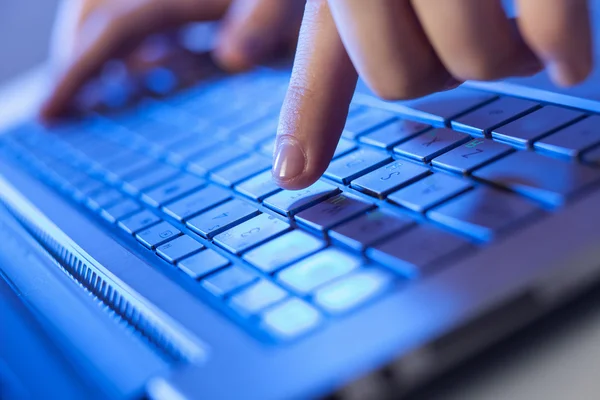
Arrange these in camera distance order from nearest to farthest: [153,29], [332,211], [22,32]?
[332,211], [153,29], [22,32]

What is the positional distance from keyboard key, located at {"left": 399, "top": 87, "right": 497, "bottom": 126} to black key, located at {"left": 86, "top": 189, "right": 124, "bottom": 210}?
277mm

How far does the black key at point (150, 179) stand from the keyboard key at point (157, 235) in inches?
4.3

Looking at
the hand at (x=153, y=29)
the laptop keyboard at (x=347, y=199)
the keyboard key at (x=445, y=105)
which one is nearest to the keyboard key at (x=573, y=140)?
the laptop keyboard at (x=347, y=199)

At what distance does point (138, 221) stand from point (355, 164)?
0.18m

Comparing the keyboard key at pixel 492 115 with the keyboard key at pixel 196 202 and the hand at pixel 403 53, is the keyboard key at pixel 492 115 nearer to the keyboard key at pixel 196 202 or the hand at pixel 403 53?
the hand at pixel 403 53

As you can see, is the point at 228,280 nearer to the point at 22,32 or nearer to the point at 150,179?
the point at 150,179

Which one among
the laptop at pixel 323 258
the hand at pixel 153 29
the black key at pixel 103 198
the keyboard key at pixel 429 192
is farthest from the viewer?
the hand at pixel 153 29

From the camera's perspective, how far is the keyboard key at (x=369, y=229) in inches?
15.3

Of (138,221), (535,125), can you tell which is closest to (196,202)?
(138,221)

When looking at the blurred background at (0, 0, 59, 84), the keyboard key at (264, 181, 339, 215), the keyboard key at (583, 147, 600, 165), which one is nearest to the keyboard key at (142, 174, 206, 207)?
the keyboard key at (264, 181, 339, 215)

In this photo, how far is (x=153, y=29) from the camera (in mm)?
1130

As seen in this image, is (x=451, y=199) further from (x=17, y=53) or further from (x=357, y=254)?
(x=17, y=53)

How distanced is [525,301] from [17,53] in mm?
2059

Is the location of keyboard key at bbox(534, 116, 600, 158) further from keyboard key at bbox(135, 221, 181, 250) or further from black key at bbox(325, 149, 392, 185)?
keyboard key at bbox(135, 221, 181, 250)
